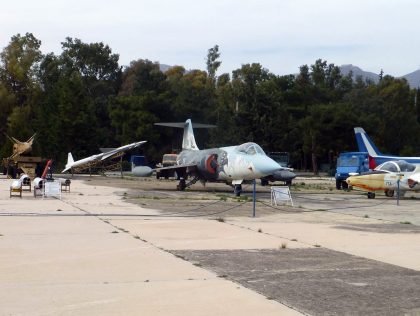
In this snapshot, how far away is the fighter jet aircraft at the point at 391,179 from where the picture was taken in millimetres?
27219

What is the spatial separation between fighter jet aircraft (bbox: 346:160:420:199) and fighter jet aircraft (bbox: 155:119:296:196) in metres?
3.55

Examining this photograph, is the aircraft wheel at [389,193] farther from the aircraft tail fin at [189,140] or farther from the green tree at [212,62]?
the green tree at [212,62]

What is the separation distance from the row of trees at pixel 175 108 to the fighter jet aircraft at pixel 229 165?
2912 centimetres

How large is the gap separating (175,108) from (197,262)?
6898 centimetres

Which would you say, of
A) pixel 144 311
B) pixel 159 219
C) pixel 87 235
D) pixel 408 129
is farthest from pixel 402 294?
pixel 408 129

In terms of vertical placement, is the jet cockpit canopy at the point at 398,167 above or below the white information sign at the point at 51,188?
above

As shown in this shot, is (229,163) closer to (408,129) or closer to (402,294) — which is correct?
(402,294)

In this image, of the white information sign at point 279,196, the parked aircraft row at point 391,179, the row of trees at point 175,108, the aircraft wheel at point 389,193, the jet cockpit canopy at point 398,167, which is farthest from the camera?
the row of trees at point 175,108

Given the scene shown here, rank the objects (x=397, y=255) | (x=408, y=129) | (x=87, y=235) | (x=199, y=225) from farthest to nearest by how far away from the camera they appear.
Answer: (x=408, y=129) < (x=199, y=225) < (x=87, y=235) < (x=397, y=255)

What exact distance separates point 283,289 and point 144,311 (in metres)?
2.08

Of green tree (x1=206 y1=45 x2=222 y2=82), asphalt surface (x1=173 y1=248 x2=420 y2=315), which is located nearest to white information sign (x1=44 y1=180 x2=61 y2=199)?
asphalt surface (x1=173 y1=248 x2=420 y2=315)

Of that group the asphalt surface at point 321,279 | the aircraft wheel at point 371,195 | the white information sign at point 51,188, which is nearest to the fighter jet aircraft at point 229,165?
the aircraft wheel at point 371,195

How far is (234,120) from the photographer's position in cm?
6362

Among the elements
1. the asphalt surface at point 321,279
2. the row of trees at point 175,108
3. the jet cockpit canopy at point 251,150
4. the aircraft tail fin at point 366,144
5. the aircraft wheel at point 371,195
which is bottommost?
the asphalt surface at point 321,279
